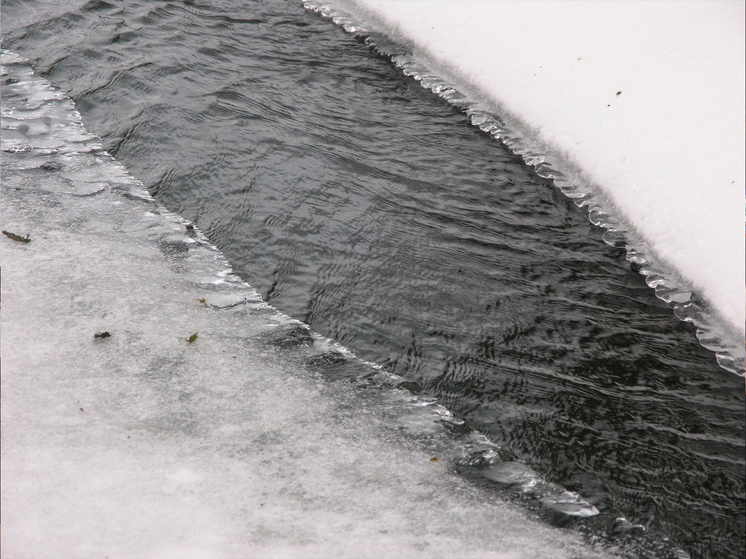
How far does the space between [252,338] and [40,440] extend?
108 centimetres

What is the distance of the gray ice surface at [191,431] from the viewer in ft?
7.45

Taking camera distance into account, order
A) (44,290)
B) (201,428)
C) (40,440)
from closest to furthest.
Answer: (40,440)
(201,428)
(44,290)

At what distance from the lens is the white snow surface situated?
3.79 m

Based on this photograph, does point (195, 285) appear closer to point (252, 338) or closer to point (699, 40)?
point (252, 338)

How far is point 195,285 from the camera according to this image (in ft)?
11.2

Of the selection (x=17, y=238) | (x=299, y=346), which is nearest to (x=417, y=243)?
(x=299, y=346)

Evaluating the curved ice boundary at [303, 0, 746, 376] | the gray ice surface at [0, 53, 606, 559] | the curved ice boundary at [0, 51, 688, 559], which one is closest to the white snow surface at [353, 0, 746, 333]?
the curved ice boundary at [303, 0, 746, 376]

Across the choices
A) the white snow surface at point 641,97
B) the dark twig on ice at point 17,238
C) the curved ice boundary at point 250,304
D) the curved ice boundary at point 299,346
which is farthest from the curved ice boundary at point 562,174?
the dark twig on ice at point 17,238

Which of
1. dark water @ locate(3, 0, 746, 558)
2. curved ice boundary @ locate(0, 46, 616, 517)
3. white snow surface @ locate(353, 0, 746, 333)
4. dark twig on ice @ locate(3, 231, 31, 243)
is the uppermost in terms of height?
white snow surface @ locate(353, 0, 746, 333)

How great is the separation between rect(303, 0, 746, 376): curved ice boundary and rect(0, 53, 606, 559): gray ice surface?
5.28 ft

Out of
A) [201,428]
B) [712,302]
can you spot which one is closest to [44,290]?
[201,428]

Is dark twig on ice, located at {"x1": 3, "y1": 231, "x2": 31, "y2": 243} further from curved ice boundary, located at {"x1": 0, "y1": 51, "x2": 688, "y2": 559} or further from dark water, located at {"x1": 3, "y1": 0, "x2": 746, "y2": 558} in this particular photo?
dark water, located at {"x1": 3, "y1": 0, "x2": 746, "y2": 558}

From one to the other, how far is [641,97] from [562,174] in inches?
31.0

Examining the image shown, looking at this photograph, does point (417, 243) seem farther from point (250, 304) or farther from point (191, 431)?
point (191, 431)
